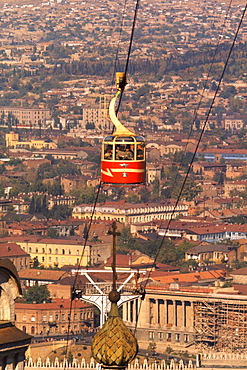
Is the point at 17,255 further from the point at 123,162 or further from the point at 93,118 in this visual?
the point at 93,118

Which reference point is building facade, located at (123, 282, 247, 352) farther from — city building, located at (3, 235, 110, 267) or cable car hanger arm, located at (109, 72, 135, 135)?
cable car hanger arm, located at (109, 72, 135, 135)

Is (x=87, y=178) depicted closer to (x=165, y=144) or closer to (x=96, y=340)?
(x=165, y=144)

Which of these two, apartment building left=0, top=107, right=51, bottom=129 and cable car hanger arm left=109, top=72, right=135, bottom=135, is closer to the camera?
cable car hanger arm left=109, top=72, right=135, bottom=135

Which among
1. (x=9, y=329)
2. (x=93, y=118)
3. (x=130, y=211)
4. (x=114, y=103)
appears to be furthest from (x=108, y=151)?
(x=93, y=118)

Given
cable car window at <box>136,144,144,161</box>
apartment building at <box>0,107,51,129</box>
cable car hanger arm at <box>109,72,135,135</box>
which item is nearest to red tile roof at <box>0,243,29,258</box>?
cable car window at <box>136,144,144,161</box>

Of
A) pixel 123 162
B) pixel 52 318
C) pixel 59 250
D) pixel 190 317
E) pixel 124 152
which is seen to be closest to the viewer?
pixel 123 162

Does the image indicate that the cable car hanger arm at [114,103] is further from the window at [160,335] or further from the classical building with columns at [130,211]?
the classical building with columns at [130,211]
